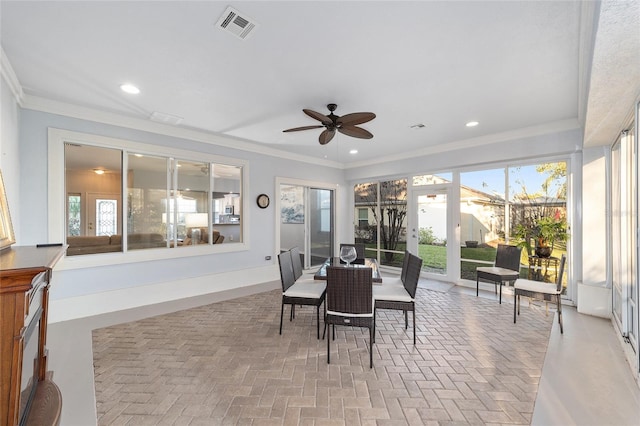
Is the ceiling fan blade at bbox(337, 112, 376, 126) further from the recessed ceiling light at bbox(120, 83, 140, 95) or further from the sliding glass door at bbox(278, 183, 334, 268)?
the sliding glass door at bbox(278, 183, 334, 268)

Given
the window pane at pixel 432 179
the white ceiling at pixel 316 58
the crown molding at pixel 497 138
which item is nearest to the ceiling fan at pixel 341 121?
the white ceiling at pixel 316 58

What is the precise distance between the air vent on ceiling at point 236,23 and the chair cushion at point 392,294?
2.81 meters

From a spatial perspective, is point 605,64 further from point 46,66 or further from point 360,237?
point 360,237

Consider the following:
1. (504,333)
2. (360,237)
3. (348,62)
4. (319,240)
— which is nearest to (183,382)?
(348,62)

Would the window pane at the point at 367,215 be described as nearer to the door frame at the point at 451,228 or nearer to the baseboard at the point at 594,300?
the door frame at the point at 451,228

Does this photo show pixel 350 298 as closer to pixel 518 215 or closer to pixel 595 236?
pixel 595 236

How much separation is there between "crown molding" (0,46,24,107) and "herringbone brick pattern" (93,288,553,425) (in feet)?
9.32

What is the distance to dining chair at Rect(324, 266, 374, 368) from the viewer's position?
250 centimetres

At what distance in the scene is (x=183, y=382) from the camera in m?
2.26

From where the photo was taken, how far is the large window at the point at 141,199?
12.5 feet

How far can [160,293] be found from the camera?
4.29 meters

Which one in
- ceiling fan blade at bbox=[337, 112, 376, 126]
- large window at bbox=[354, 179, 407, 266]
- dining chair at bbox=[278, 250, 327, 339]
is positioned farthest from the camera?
large window at bbox=[354, 179, 407, 266]

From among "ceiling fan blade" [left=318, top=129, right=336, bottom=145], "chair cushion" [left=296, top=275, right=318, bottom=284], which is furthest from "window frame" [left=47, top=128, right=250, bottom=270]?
"ceiling fan blade" [left=318, top=129, right=336, bottom=145]

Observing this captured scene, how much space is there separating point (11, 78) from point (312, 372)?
4.17m
